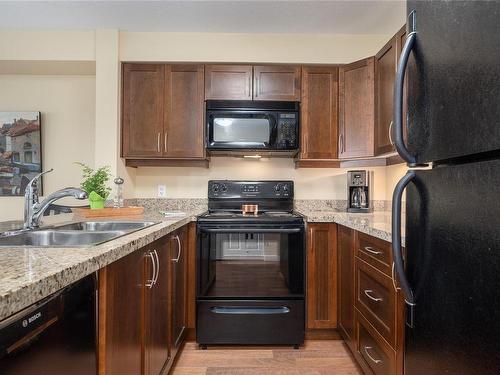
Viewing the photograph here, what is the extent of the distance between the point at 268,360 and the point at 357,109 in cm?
189

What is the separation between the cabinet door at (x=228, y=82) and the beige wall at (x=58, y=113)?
1.19 meters

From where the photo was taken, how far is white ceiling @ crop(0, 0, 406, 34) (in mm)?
2244

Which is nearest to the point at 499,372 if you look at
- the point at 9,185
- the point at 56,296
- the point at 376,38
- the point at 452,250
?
the point at 452,250

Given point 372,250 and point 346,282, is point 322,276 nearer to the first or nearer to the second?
point 346,282

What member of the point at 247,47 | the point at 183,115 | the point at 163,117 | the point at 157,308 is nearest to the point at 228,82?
the point at 247,47

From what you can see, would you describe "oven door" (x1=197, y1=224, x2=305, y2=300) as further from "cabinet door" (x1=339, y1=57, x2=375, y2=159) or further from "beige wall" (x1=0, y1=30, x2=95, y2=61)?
"beige wall" (x1=0, y1=30, x2=95, y2=61)

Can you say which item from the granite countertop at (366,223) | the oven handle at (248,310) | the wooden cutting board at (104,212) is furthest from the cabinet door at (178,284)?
the granite countertop at (366,223)

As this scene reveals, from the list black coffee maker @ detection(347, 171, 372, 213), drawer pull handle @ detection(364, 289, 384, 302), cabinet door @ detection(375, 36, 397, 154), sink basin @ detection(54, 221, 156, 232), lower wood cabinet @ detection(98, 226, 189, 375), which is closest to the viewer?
lower wood cabinet @ detection(98, 226, 189, 375)

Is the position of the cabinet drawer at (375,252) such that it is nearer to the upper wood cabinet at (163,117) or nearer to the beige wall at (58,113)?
the upper wood cabinet at (163,117)

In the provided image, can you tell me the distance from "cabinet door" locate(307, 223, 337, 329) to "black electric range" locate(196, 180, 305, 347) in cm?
10

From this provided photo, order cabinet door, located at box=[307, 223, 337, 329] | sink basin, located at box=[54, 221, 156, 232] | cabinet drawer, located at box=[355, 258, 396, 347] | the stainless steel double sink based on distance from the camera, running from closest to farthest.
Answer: the stainless steel double sink < cabinet drawer, located at box=[355, 258, 396, 347] < sink basin, located at box=[54, 221, 156, 232] < cabinet door, located at box=[307, 223, 337, 329]

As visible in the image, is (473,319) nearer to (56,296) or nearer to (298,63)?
(56,296)

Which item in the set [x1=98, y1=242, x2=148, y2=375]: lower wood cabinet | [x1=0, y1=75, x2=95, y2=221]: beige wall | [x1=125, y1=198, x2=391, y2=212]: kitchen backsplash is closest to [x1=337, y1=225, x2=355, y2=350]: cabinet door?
[x1=125, y1=198, x2=391, y2=212]: kitchen backsplash

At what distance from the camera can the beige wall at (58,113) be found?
2928mm
